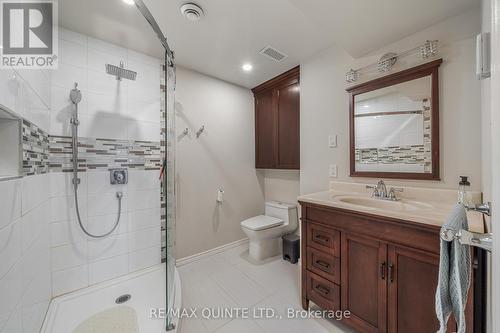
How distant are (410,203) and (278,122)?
1.60 meters

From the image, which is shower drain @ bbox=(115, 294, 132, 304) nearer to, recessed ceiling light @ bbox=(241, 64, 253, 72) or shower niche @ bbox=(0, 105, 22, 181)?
shower niche @ bbox=(0, 105, 22, 181)

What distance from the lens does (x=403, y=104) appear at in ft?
4.77

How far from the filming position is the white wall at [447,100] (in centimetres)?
120

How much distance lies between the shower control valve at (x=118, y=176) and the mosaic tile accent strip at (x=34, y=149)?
415 mm

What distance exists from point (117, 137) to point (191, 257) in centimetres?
150

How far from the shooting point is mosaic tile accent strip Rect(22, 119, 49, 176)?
3.47 ft

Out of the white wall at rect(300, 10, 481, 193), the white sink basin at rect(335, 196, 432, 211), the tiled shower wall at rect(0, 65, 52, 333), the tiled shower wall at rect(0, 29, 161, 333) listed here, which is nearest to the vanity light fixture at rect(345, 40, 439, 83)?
the white wall at rect(300, 10, 481, 193)

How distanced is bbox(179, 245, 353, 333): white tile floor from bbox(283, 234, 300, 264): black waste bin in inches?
2.8

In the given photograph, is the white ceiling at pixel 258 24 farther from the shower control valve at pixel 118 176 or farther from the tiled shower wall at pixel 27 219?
the shower control valve at pixel 118 176

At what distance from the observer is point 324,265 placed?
1382mm

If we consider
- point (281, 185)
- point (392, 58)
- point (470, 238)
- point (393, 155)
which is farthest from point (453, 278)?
point (281, 185)

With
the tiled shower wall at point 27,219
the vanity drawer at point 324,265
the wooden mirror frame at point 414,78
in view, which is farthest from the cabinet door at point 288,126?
the tiled shower wall at point 27,219

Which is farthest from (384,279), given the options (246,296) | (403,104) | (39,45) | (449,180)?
(39,45)

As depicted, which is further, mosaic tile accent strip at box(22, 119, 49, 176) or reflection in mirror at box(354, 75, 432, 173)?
reflection in mirror at box(354, 75, 432, 173)
